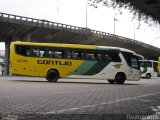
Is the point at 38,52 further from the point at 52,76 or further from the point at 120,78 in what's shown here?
the point at 120,78

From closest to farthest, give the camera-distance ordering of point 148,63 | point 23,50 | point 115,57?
point 23,50
point 115,57
point 148,63

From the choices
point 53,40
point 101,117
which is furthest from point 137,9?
point 53,40

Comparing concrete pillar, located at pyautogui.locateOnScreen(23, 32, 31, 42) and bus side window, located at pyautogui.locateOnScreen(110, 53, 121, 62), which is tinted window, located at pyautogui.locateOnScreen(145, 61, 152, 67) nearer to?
concrete pillar, located at pyautogui.locateOnScreen(23, 32, 31, 42)

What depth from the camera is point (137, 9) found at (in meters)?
12.8

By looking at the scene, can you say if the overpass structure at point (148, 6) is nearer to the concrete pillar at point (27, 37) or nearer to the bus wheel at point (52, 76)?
the bus wheel at point (52, 76)

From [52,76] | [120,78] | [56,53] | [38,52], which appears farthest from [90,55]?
[38,52]

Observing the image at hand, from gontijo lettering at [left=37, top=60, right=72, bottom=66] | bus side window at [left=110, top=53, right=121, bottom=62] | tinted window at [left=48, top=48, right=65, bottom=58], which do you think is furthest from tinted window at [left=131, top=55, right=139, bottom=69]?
tinted window at [left=48, top=48, right=65, bottom=58]

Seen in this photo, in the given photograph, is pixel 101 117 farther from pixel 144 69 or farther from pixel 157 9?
pixel 144 69

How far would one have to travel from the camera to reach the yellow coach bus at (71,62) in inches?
1136

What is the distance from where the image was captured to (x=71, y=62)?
97.8 ft

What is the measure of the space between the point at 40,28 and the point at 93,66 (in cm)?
3128

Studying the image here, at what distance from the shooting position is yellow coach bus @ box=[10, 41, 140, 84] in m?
28.9

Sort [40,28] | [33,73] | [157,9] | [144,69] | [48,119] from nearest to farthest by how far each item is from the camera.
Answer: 1. [48,119]
2. [157,9]
3. [33,73]
4. [144,69]
5. [40,28]

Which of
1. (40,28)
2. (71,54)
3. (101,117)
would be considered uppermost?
(40,28)
